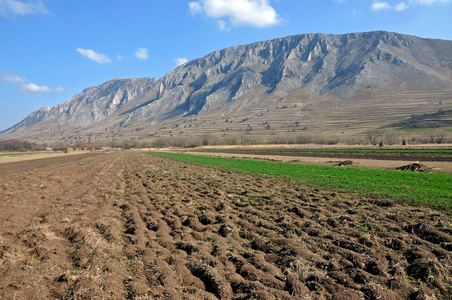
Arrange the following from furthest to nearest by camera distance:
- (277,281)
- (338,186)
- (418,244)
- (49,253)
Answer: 1. (338,186)
2. (418,244)
3. (49,253)
4. (277,281)

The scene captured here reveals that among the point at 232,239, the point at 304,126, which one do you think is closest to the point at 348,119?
the point at 304,126

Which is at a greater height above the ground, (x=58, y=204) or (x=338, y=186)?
(x=58, y=204)

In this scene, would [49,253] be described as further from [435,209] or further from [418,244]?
[435,209]

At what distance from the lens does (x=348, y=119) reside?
182 metres

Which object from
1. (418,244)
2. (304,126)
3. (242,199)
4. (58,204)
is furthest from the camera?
(304,126)

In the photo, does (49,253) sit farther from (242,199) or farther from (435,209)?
(435,209)

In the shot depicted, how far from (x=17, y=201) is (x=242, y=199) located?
12.9m

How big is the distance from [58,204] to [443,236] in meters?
17.5

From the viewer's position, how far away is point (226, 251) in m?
7.61

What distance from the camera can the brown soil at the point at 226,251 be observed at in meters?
5.42

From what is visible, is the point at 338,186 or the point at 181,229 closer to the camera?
the point at 181,229

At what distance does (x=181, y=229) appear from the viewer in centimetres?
966

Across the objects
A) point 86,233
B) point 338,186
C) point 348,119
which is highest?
point 348,119

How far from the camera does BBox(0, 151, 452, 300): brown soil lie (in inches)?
213
